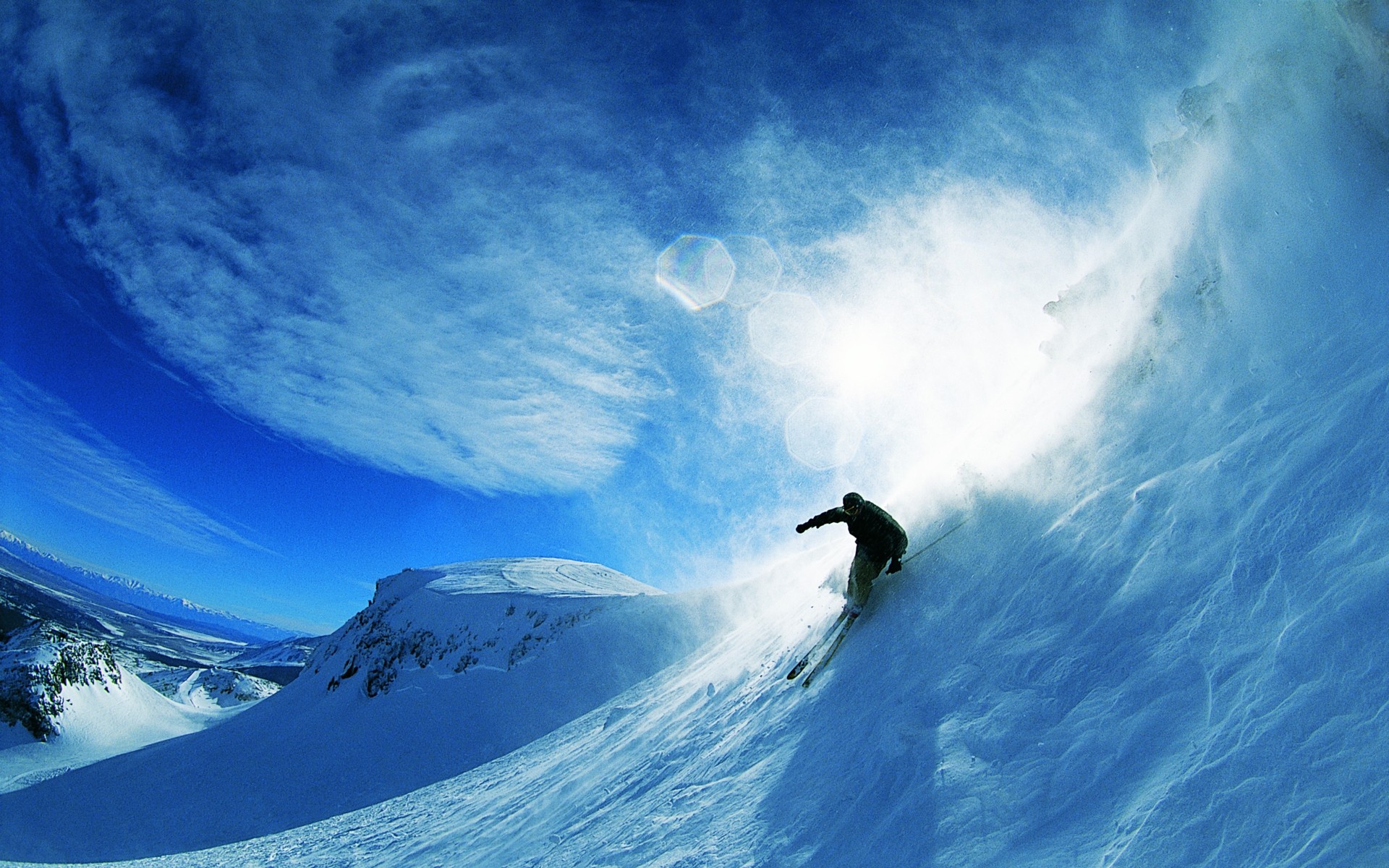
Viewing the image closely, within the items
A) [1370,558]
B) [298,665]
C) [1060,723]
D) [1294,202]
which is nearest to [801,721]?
[1060,723]

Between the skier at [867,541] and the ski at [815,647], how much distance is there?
7.5 inches

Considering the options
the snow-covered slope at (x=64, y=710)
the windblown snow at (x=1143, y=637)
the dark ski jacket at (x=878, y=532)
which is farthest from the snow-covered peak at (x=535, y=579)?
the dark ski jacket at (x=878, y=532)

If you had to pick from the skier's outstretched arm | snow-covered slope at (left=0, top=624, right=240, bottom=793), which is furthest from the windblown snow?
snow-covered slope at (left=0, top=624, right=240, bottom=793)

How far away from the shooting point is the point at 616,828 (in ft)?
20.0

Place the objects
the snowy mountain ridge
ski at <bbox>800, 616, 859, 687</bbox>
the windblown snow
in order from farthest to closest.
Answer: the snowy mountain ridge, ski at <bbox>800, 616, 859, 687</bbox>, the windblown snow

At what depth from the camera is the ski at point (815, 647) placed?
751 cm

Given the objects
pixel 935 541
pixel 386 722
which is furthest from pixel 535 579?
pixel 935 541

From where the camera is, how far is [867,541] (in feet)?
25.6

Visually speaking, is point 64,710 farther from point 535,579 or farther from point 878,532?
point 878,532

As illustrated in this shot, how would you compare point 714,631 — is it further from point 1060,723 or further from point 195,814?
A: point 195,814

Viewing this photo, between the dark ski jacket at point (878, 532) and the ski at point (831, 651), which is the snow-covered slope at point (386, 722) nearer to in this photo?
the ski at point (831, 651)

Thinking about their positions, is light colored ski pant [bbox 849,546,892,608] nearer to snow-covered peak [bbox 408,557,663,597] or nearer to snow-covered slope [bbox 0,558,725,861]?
snow-covered slope [bbox 0,558,725,861]

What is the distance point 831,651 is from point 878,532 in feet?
5.34

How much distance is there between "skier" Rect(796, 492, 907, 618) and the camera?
770 centimetres
